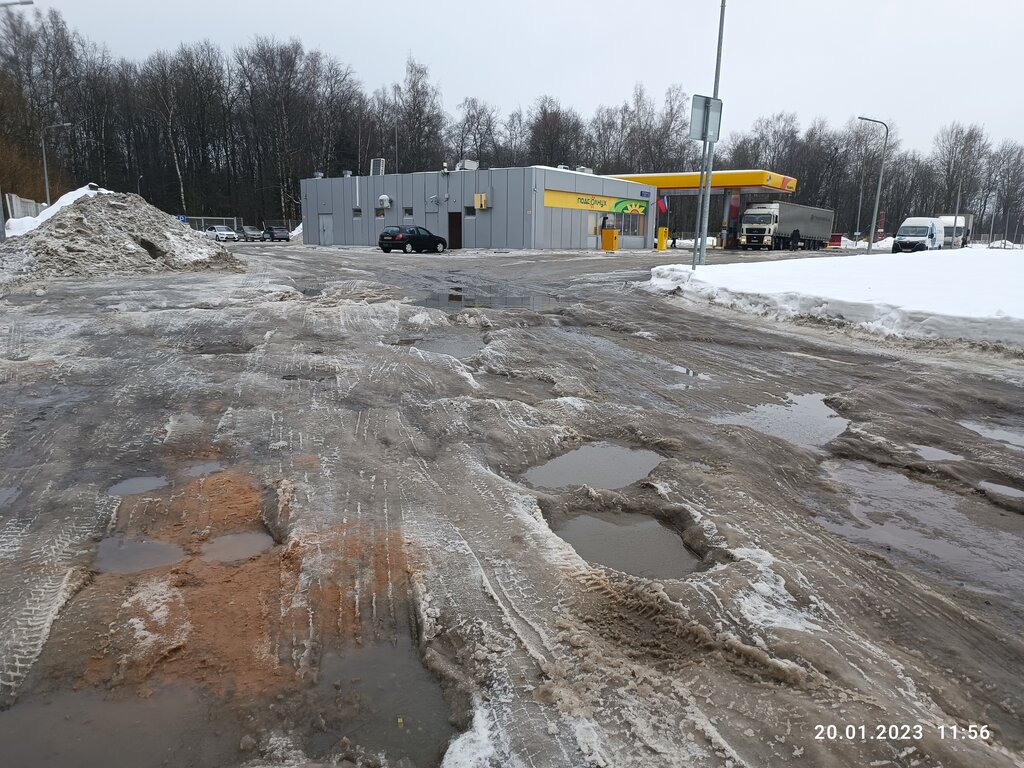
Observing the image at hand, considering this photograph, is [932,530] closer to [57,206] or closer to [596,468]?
[596,468]

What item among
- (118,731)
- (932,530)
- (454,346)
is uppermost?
(454,346)

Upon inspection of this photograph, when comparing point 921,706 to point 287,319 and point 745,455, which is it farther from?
point 287,319

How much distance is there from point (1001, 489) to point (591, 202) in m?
43.1

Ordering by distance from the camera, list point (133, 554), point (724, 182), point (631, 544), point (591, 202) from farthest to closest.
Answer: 1. point (724, 182)
2. point (591, 202)
3. point (631, 544)
4. point (133, 554)

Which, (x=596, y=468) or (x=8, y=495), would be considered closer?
(x=8, y=495)

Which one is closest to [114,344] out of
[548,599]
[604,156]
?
[548,599]

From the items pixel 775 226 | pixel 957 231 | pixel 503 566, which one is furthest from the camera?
pixel 957 231

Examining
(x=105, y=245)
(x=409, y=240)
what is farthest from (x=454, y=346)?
(x=409, y=240)

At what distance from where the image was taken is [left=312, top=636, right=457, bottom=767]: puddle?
2.50 meters

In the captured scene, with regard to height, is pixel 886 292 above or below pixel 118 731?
above

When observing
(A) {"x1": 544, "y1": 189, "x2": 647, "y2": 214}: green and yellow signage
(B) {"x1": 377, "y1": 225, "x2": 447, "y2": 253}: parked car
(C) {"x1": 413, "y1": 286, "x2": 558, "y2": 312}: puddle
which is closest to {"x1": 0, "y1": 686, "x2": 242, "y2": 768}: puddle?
(C) {"x1": 413, "y1": 286, "x2": 558, "y2": 312}: puddle

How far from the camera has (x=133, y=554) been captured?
12.6 feet

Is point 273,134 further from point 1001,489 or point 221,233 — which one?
point 1001,489

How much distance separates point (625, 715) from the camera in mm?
2594
